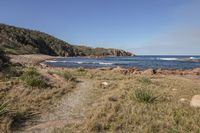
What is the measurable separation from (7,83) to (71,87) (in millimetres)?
3647

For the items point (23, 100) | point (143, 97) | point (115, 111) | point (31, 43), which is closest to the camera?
point (115, 111)

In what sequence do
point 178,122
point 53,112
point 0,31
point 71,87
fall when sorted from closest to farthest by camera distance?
point 178,122 → point 53,112 → point 71,87 → point 0,31

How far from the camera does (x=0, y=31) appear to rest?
11731 cm

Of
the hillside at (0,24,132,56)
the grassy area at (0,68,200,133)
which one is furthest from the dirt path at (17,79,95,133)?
the hillside at (0,24,132,56)

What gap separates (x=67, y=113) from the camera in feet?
34.3

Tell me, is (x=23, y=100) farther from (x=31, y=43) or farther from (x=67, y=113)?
(x=31, y=43)

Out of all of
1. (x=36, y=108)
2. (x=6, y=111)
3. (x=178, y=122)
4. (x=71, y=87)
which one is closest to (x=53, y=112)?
(x=36, y=108)

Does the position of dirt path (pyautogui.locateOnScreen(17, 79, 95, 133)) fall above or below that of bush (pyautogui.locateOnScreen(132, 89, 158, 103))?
below

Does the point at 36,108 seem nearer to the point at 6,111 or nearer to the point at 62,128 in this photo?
the point at 6,111

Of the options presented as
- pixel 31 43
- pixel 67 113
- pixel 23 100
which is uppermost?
pixel 31 43

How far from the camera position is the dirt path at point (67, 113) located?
340 inches

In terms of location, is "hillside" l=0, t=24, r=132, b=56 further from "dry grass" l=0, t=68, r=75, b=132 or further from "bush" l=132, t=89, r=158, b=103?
"bush" l=132, t=89, r=158, b=103

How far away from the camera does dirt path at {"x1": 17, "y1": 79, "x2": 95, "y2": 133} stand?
8633mm

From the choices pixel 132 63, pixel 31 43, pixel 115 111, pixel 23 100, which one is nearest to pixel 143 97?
pixel 115 111
